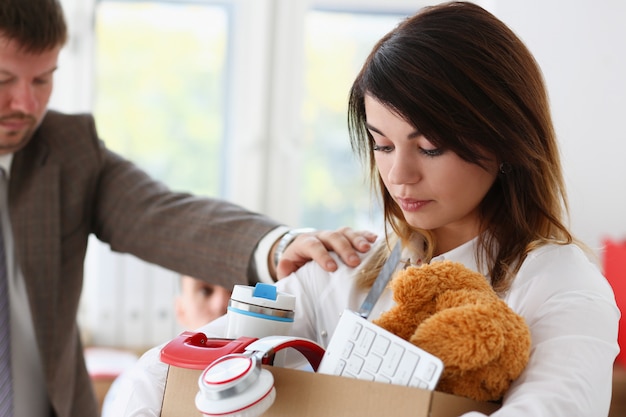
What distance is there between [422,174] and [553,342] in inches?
9.4

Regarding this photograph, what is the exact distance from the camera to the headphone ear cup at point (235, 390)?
25.7 inches

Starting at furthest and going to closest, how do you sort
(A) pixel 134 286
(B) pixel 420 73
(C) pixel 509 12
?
(A) pixel 134 286, (C) pixel 509 12, (B) pixel 420 73

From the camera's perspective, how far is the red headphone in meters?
0.66

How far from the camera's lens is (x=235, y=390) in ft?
2.16

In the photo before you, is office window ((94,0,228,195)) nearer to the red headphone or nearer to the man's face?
the man's face

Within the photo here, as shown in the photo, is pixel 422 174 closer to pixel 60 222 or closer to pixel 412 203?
pixel 412 203

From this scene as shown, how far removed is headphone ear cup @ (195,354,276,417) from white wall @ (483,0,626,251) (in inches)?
82.5

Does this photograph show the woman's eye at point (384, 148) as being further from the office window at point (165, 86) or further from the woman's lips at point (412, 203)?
→ the office window at point (165, 86)

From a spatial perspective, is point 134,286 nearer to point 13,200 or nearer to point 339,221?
point 339,221

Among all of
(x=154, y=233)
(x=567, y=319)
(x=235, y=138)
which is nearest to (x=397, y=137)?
(x=567, y=319)

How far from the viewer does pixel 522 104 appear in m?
0.90

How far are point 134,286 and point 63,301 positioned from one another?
1.46 metres

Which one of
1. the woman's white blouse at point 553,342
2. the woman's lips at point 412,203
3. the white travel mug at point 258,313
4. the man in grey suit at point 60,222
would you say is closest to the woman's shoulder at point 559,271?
the woman's white blouse at point 553,342

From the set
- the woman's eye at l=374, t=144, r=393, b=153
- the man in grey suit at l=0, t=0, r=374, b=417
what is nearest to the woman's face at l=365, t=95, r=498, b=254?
the woman's eye at l=374, t=144, r=393, b=153
